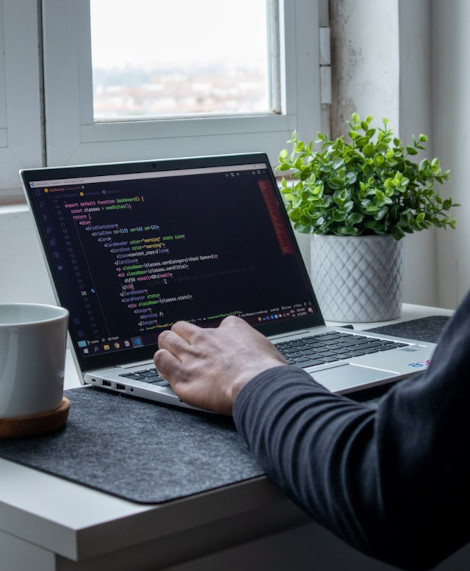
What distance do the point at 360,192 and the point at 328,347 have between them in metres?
0.33

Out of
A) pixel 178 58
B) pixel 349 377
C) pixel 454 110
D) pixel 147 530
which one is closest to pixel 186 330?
pixel 349 377

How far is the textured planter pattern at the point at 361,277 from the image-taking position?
1446 mm

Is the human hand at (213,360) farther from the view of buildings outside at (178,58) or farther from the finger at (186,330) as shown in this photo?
the view of buildings outside at (178,58)

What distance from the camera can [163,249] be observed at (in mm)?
1245

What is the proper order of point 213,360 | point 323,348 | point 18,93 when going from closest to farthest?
point 213,360 < point 323,348 < point 18,93

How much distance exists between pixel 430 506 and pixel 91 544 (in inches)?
9.8

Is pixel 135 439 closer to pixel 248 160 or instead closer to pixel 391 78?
pixel 248 160

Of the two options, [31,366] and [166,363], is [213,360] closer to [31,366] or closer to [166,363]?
[166,363]

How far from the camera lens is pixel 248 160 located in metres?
1.38

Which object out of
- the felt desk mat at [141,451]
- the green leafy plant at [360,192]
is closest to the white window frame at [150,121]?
the green leafy plant at [360,192]

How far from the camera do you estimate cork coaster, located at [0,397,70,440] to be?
91 cm

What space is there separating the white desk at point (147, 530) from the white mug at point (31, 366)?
7cm

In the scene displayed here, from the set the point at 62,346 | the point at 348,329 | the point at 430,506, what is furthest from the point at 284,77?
the point at 430,506

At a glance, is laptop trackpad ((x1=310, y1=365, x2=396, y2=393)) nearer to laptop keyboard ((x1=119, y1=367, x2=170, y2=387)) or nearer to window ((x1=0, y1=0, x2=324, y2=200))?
laptop keyboard ((x1=119, y1=367, x2=170, y2=387))
